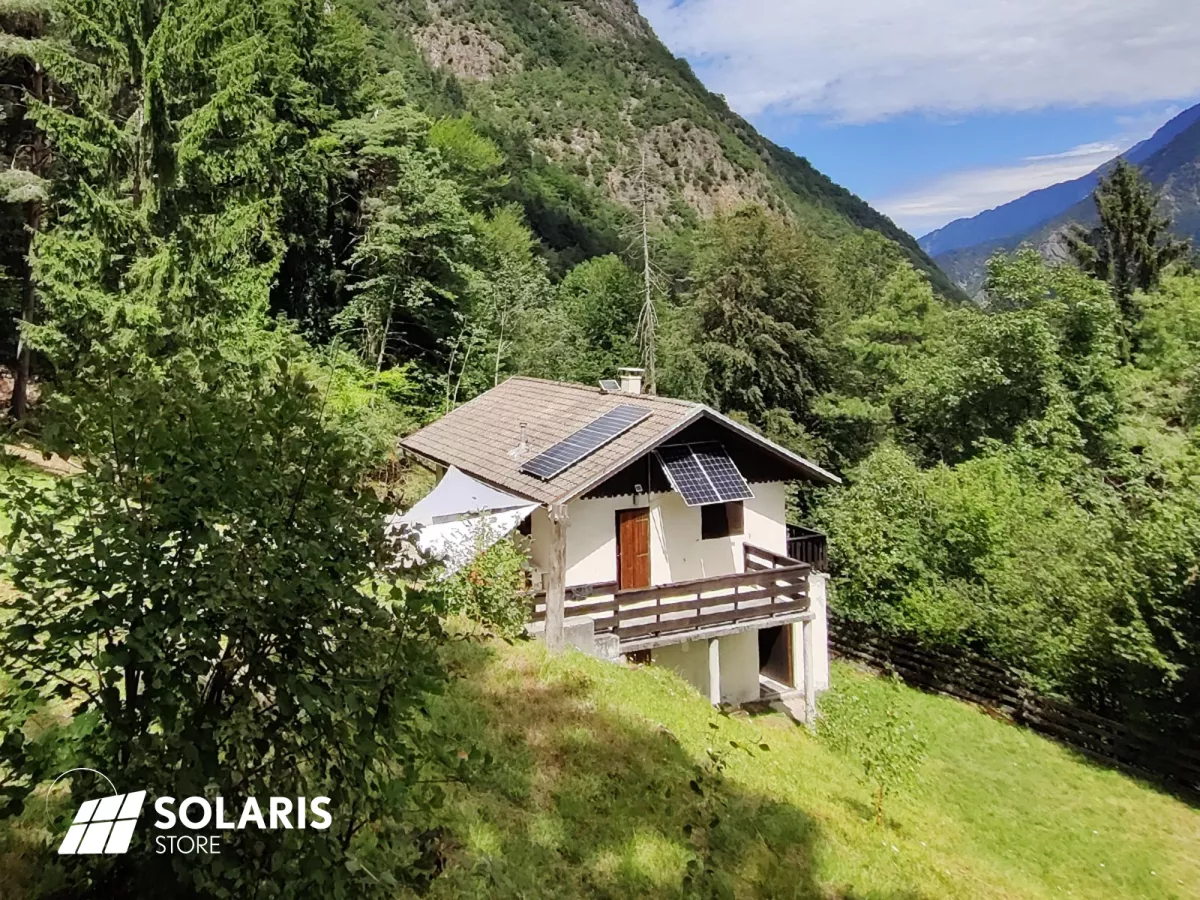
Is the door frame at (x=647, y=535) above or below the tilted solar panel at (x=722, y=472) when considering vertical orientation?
below

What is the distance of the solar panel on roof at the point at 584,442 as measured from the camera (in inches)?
559

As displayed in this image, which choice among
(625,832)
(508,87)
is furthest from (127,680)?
(508,87)

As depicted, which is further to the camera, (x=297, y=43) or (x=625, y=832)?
(x=297, y=43)

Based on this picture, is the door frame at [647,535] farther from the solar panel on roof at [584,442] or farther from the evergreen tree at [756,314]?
the evergreen tree at [756,314]

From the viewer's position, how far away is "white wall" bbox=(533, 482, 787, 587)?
1442 cm

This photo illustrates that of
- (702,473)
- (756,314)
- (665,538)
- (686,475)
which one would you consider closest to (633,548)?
(665,538)

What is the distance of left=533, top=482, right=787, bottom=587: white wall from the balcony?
70cm

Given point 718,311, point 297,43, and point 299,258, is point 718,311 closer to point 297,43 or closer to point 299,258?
point 299,258

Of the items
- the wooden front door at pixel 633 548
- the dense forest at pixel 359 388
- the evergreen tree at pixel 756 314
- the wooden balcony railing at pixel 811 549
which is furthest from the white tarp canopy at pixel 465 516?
the evergreen tree at pixel 756 314

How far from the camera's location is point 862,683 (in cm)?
1878

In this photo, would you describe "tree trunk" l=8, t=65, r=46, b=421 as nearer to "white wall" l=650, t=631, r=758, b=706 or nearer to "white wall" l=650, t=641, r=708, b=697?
"white wall" l=650, t=641, r=708, b=697

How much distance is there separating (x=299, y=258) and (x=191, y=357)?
92.7 feet

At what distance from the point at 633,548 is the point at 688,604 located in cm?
194

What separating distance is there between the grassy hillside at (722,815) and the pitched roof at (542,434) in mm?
3874
